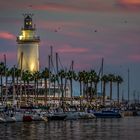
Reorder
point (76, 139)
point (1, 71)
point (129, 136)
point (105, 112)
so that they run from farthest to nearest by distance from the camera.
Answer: point (1, 71) → point (105, 112) → point (129, 136) → point (76, 139)

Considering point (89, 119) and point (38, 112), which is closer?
point (38, 112)

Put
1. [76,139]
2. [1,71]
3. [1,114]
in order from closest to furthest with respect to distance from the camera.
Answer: [76,139]
[1,114]
[1,71]

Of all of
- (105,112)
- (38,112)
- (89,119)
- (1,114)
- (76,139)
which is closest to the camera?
(76,139)

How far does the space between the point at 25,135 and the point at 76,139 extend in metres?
10.2

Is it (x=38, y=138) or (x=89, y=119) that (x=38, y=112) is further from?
(x=38, y=138)

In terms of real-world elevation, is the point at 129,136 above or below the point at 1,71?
below

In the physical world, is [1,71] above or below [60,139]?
above

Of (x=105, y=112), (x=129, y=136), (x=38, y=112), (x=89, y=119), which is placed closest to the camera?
(x=129, y=136)

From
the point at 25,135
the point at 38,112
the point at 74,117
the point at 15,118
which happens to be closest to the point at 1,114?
the point at 15,118

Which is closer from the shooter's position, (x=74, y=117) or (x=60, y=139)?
(x=60, y=139)

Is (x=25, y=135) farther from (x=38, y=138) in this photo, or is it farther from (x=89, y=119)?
(x=89, y=119)

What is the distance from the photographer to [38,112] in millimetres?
152000

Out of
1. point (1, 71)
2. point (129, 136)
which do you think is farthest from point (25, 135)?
point (1, 71)

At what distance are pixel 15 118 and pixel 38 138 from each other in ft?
155
